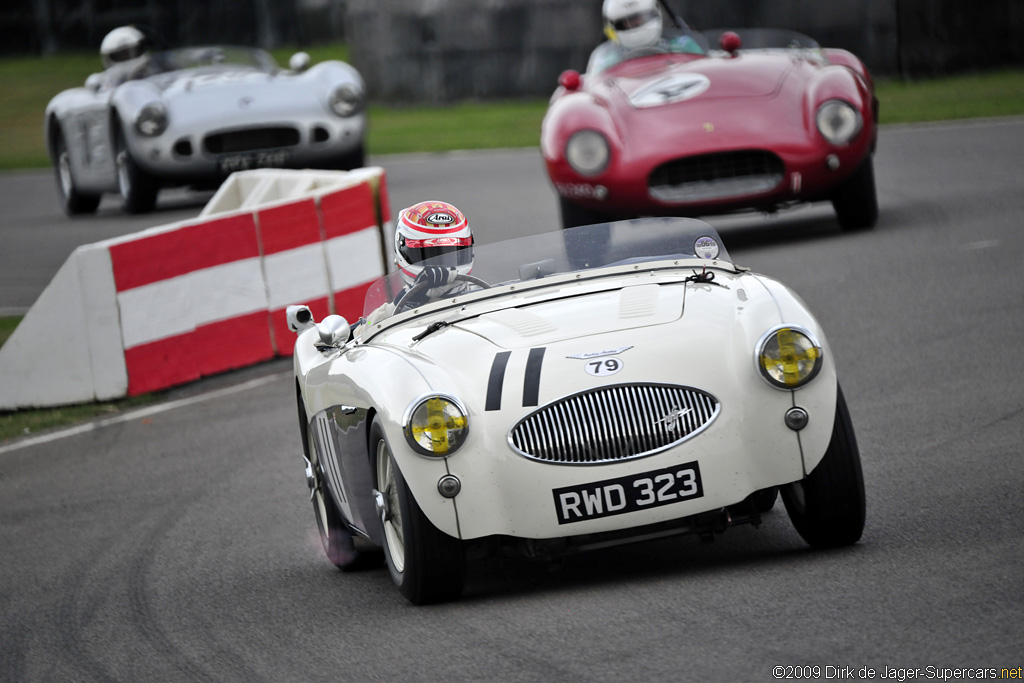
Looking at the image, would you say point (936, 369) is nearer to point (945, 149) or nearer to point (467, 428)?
point (467, 428)

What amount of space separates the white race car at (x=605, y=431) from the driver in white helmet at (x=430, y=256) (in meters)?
0.58

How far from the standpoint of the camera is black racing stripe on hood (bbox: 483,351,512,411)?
185 inches

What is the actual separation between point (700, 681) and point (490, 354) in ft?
4.74

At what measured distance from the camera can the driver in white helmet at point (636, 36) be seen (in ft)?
39.5

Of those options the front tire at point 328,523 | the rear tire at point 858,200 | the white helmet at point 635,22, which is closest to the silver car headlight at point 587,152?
the white helmet at point 635,22

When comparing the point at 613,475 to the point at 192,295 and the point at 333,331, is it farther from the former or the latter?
the point at 192,295

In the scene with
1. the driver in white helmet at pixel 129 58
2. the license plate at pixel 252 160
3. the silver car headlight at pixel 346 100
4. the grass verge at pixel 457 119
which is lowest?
the grass verge at pixel 457 119

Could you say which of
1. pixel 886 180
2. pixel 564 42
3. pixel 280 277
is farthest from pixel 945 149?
pixel 564 42

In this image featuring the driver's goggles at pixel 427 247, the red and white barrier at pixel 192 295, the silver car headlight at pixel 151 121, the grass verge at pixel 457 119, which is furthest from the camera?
the silver car headlight at pixel 151 121

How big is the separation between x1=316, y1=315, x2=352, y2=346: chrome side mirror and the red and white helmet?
1.42ft

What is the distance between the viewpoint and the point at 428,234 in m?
6.08

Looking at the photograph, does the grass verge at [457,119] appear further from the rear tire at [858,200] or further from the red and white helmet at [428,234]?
the rear tire at [858,200]

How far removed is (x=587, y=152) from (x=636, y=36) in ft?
5.58

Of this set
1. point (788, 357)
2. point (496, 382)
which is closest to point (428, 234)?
point (496, 382)
